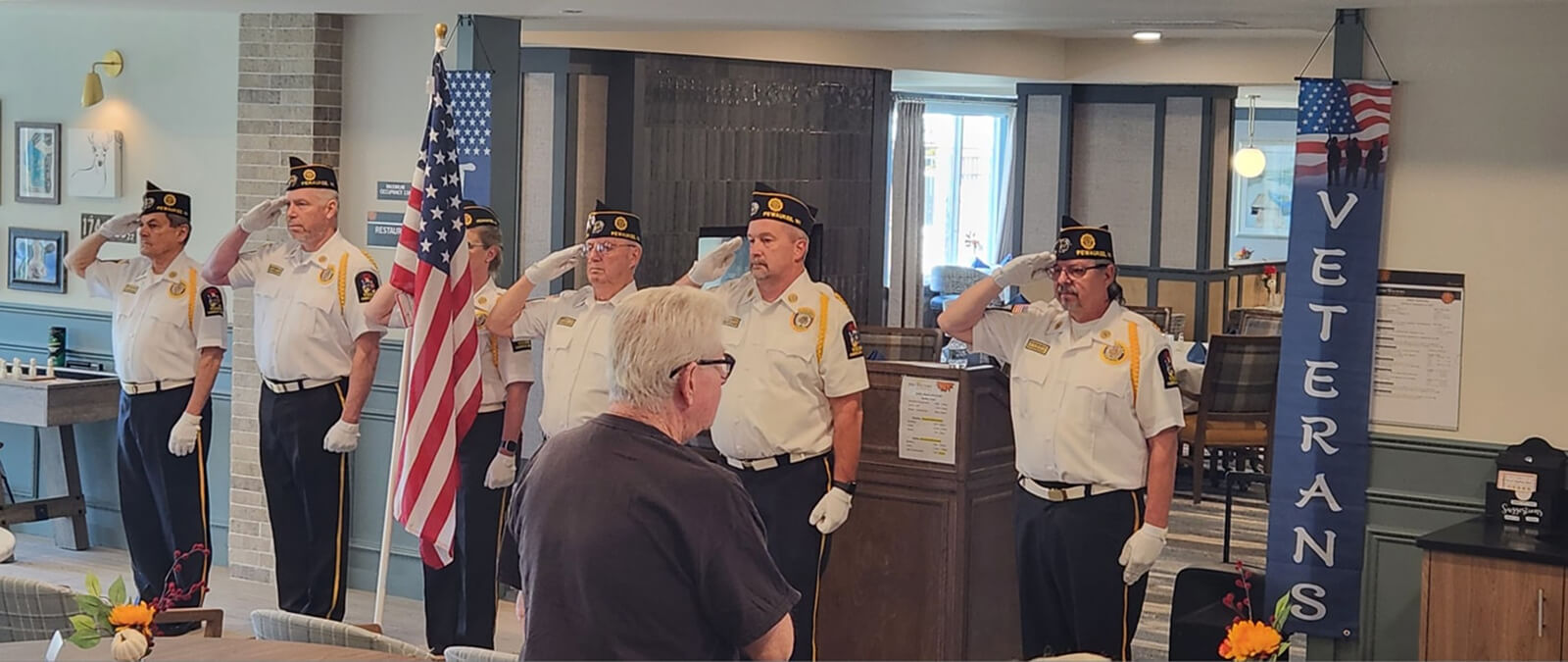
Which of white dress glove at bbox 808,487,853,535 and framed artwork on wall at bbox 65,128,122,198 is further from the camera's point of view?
framed artwork on wall at bbox 65,128,122,198

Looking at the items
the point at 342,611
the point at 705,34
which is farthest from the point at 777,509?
the point at 705,34

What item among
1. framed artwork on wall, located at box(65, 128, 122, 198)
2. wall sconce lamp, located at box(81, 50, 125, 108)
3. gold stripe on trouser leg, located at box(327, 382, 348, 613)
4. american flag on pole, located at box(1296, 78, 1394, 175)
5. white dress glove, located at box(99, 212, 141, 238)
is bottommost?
gold stripe on trouser leg, located at box(327, 382, 348, 613)

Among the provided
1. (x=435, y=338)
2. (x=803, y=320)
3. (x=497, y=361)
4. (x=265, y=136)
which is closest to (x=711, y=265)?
(x=803, y=320)

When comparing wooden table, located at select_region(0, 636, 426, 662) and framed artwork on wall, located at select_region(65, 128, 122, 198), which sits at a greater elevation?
framed artwork on wall, located at select_region(65, 128, 122, 198)

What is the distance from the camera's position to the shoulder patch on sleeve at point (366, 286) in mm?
6531

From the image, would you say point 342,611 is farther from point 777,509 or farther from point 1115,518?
point 1115,518

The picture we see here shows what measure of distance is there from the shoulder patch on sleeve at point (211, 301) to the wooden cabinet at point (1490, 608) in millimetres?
4427

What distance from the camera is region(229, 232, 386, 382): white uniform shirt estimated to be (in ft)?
21.4

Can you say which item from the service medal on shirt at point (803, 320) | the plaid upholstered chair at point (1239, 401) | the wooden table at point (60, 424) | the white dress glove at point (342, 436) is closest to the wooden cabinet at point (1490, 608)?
the service medal on shirt at point (803, 320)

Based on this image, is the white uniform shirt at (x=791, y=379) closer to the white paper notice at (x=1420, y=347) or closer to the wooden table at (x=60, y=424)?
the white paper notice at (x=1420, y=347)

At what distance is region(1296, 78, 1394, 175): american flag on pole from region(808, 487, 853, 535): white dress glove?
1.79 m

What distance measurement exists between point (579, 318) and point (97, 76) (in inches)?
143

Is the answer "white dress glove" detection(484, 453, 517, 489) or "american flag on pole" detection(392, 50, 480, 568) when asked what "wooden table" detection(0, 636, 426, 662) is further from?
"white dress glove" detection(484, 453, 517, 489)

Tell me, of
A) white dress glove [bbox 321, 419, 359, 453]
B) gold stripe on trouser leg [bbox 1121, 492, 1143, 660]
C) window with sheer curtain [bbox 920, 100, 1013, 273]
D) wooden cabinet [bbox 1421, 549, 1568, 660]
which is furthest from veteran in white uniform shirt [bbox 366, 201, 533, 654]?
window with sheer curtain [bbox 920, 100, 1013, 273]
